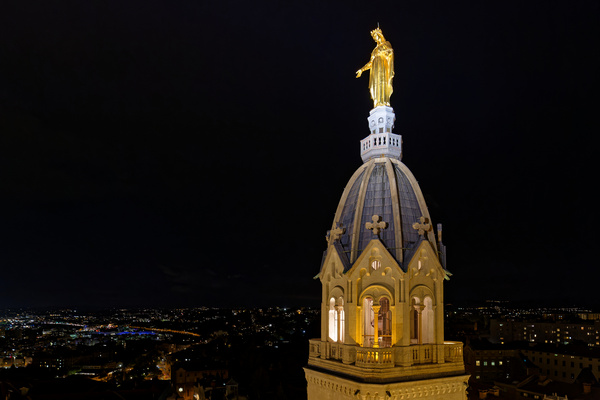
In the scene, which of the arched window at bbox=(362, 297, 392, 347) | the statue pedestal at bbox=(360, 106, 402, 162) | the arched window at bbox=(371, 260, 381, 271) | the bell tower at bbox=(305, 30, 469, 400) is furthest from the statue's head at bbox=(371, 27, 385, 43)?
the arched window at bbox=(362, 297, 392, 347)

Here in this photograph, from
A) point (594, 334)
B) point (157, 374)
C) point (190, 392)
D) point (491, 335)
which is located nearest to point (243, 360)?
point (157, 374)

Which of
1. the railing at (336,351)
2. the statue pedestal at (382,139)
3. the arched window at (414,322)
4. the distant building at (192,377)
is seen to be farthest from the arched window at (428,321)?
the distant building at (192,377)

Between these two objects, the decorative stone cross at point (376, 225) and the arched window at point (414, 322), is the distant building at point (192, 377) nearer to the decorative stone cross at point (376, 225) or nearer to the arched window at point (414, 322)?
the arched window at point (414, 322)

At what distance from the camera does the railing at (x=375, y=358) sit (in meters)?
17.2

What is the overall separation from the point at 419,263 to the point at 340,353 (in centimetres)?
437

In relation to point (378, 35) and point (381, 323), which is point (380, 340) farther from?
point (378, 35)

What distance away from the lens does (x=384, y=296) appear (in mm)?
18516

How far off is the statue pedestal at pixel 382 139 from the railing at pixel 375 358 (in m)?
7.75

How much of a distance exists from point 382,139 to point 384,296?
21.2ft

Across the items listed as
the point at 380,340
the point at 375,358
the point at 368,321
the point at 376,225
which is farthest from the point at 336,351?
the point at 376,225

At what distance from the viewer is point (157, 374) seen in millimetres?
134000

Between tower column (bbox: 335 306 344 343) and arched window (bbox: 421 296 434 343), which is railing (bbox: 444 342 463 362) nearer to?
arched window (bbox: 421 296 434 343)

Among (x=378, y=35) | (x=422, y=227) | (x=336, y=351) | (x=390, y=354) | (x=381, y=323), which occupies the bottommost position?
(x=336, y=351)

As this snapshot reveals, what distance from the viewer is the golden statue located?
21.6 meters
